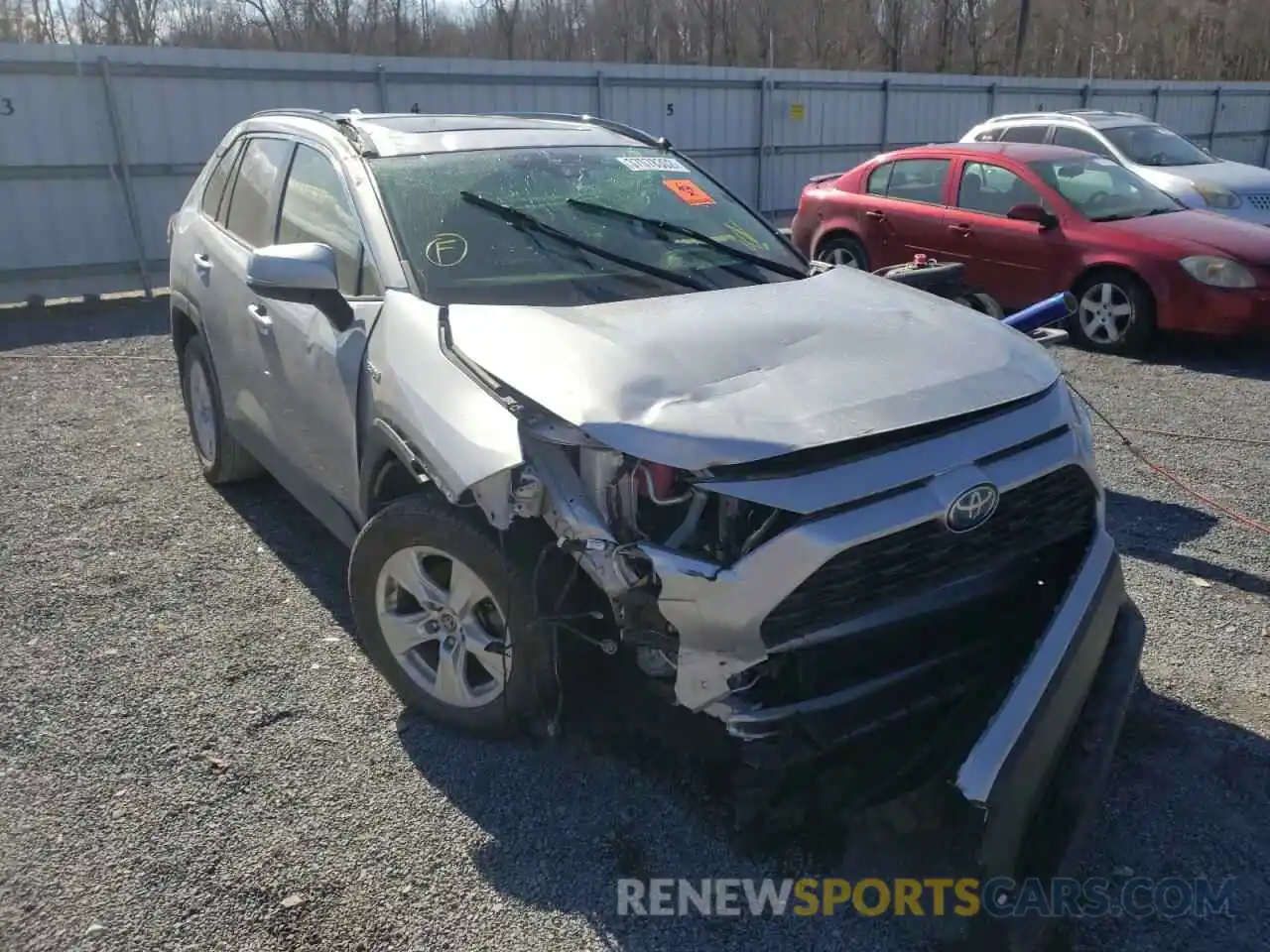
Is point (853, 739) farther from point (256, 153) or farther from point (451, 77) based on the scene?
point (451, 77)

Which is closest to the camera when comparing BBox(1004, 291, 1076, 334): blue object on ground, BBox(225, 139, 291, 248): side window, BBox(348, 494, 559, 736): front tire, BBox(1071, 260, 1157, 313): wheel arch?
BBox(348, 494, 559, 736): front tire

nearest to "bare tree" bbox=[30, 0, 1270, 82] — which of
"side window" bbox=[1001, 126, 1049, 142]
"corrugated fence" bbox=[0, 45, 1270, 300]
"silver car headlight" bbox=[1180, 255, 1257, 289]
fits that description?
"corrugated fence" bbox=[0, 45, 1270, 300]

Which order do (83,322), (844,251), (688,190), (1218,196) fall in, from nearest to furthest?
1. (688,190)
2. (844,251)
3. (83,322)
4. (1218,196)

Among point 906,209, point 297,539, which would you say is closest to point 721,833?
point 297,539

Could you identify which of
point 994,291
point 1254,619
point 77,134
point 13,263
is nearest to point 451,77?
point 77,134

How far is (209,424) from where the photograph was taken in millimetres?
5246

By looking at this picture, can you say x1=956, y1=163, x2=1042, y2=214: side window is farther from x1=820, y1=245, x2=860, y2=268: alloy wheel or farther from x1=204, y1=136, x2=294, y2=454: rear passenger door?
x1=204, y1=136, x2=294, y2=454: rear passenger door

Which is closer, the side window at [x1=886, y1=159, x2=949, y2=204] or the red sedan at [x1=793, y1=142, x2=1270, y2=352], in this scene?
the red sedan at [x1=793, y1=142, x2=1270, y2=352]

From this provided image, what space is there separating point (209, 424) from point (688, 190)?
271cm

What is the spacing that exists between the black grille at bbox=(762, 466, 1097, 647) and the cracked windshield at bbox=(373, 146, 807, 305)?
1.40m

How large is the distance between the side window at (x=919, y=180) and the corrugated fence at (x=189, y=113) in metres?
5.77

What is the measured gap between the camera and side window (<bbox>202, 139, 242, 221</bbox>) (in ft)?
16.1

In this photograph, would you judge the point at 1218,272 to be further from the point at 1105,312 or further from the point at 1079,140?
the point at 1079,140

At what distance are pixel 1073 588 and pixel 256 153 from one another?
12.6 feet
